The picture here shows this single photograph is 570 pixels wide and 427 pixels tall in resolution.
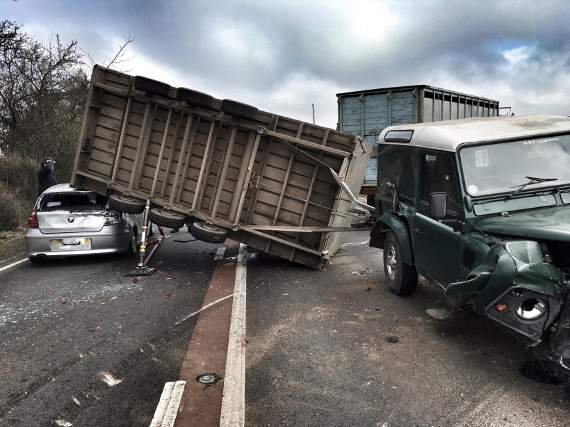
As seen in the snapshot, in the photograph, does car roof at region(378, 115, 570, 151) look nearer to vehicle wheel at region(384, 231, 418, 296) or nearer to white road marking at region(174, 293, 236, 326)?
vehicle wheel at region(384, 231, 418, 296)

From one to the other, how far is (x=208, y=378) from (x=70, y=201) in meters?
5.86

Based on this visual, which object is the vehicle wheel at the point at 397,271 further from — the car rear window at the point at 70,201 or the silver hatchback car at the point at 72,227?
the car rear window at the point at 70,201

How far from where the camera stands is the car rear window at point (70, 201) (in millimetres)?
8383

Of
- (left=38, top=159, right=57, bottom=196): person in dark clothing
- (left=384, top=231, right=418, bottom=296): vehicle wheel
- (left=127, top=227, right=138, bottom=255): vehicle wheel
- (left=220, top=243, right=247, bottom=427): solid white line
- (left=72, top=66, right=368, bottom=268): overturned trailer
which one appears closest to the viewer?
(left=220, top=243, right=247, bottom=427): solid white line

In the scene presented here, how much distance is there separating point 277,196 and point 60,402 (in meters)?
4.74

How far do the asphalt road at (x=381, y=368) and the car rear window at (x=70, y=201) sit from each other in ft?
13.1

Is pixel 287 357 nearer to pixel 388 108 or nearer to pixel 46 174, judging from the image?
pixel 46 174

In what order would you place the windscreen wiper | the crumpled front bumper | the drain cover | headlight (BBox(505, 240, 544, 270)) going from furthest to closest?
the windscreen wiper → the drain cover → headlight (BBox(505, 240, 544, 270)) → the crumpled front bumper

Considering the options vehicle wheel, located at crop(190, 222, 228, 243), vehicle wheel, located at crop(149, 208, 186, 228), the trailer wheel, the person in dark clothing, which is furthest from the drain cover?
the person in dark clothing

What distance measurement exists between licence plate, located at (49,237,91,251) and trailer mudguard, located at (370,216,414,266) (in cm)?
492

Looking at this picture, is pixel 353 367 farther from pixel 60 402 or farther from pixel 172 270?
pixel 172 270

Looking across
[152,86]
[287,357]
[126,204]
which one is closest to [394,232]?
[287,357]

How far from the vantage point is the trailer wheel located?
727 centimetres

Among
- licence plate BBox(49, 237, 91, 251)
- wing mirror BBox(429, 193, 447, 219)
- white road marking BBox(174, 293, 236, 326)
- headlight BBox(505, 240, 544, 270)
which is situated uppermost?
wing mirror BBox(429, 193, 447, 219)
